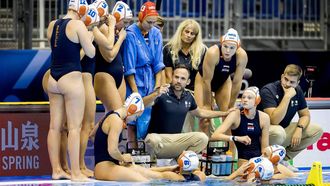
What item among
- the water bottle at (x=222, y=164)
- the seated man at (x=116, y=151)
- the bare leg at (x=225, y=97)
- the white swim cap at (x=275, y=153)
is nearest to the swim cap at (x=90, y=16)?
the seated man at (x=116, y=151)

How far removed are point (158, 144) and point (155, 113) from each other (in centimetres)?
42

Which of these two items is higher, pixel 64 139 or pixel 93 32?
pixel 93 32

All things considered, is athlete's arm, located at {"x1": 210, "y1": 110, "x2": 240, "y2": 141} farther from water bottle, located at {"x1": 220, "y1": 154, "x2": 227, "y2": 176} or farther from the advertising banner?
the advertising banner

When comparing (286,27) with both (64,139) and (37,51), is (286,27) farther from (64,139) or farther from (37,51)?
(64,139)

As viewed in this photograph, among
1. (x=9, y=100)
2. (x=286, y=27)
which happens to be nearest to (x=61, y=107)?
(x=9, y=100)

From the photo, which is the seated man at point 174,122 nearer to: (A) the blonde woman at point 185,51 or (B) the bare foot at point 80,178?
(A) the blonde woman at point 185,51

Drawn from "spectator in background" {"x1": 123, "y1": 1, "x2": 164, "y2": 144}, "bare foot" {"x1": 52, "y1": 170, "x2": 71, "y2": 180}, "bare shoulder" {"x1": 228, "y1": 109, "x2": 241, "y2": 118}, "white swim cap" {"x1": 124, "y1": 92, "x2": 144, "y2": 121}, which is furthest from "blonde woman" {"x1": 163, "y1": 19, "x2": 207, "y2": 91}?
"bare foot" {"x1": 52, "y1": 170, "x2": 71, "y2": 180}

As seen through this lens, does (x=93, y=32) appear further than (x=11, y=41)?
No

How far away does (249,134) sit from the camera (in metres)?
12.3

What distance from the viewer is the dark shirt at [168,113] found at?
12.1 m

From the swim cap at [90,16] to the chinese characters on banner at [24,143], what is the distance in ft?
4.50

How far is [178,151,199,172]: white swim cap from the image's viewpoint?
11.5 meters

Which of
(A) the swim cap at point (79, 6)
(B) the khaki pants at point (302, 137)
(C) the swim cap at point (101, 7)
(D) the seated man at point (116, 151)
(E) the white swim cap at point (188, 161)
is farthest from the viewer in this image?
(B) the khaki pants at point (302, 137)

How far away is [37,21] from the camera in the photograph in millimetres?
15156
